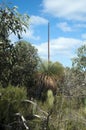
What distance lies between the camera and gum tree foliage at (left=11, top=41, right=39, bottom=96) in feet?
53.2

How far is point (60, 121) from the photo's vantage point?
11.8 metres

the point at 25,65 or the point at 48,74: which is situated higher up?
the point at 25,65

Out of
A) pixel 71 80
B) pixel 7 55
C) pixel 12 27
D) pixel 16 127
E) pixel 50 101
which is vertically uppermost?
pixel 12 27

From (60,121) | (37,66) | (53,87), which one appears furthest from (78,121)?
(37,66)

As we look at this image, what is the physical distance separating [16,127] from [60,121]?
1362 millimetres

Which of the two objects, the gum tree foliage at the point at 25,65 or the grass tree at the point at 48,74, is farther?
the grass tree at the point at 48,74

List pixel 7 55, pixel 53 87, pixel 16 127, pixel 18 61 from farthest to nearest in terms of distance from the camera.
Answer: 1. pixel 53 87
2. pixel 18 61
3. pixel 7 55
4. pixel 16 127

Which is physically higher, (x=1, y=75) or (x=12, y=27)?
(x=12, y=27)

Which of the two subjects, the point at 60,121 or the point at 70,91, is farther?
the point at 70,91

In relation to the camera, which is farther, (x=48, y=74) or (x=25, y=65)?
(x=48, y=74)

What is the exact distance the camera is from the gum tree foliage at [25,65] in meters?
16.2

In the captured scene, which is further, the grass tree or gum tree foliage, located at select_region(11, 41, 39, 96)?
the grass tree

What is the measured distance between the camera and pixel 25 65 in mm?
17422

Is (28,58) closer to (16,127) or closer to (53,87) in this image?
(53,87)
